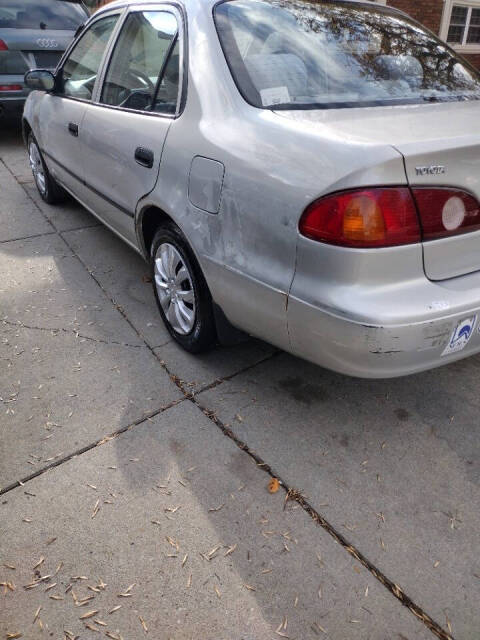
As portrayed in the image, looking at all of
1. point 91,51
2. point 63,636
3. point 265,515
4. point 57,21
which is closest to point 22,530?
point 63,636

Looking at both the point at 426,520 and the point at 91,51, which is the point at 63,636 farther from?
the point at 91,51

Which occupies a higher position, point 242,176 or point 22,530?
point 242,176

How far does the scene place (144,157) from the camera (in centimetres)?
276

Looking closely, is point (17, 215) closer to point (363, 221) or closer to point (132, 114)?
point (132, 114)

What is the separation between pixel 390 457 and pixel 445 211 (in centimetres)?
105

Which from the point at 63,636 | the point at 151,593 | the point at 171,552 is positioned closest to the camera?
the point at 63,636

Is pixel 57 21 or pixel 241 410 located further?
pixel 57 21

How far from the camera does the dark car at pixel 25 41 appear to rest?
22.2 ft

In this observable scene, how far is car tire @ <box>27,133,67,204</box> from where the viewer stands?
193 inches

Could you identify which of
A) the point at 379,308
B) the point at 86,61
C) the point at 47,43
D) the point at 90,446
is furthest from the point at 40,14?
the point at 379,308

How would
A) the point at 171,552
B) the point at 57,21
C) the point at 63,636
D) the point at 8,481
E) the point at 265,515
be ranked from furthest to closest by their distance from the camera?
the point at 57,21
the point at 8,481
the point at 265,515
the point at 171,552
the point at 63,636

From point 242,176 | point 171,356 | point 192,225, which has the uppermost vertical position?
point 242,176

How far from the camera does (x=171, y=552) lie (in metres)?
1.87

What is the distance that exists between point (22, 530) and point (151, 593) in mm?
568
